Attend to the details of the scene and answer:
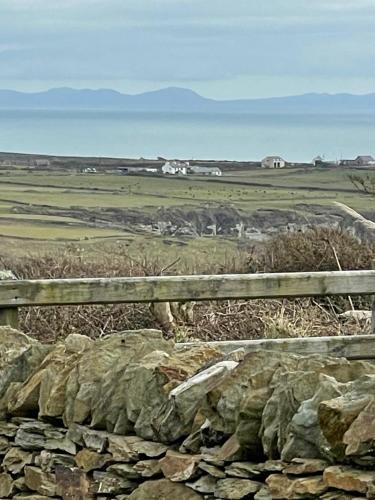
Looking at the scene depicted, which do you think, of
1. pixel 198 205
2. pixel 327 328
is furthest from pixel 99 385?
pixel 198 205

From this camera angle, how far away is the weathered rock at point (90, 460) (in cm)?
587

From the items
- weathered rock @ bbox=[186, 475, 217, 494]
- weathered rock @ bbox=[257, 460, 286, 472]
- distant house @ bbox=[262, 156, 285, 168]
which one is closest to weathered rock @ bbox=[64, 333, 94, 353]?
weathered rock @ bbox=[186, 475, 217, 494]

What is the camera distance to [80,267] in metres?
11.1

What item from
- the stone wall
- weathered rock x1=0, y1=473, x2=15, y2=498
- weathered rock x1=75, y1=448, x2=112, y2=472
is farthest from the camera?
weathered rock x1=0, y1=473, x2=15, y2=498

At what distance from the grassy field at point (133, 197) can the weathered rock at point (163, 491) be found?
29.3ft

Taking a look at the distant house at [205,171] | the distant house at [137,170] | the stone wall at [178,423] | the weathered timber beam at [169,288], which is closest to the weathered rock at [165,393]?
the stone wall at [178,423]

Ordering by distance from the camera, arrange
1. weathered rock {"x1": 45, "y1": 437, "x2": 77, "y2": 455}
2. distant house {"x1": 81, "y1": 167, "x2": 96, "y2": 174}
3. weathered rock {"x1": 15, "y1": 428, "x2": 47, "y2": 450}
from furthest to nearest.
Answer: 1. distant house {"x1": 81, "y1": 167, "x2": 96, "y2": 174}
2. weathered rock {"x1": 15, "y1": 428, "x2": 47, "y2": 450}
3. weathered rock {"x1": 45, "y1": 437, "x2": 77, "y2": 455}

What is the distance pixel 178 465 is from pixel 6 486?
1.29m

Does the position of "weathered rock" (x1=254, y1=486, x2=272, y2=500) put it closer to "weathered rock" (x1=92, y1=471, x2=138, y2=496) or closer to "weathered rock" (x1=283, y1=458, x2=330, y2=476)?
"weathered rock" (x1=283, y1=458, x2=330, y2=476)

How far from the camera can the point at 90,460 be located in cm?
594

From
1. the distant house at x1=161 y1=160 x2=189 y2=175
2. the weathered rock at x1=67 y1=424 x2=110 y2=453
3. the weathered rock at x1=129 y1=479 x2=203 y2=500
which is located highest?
the weathered rock at x1=67 y1=424 x2=110 y2=453

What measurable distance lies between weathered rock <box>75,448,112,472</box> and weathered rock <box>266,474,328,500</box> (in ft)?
3.61

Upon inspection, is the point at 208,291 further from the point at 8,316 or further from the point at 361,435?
the point at 361,435

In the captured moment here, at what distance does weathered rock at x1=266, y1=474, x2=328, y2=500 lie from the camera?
188 inches
